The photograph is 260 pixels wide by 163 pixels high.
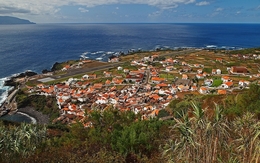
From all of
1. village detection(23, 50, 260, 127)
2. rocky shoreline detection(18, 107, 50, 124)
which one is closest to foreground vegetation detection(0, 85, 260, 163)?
village detection(23, 50, 260, 127)

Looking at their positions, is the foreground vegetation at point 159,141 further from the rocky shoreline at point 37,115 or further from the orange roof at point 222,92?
the rocky shoreline at point 37,115

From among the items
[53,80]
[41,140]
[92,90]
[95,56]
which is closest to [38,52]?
[95,56]

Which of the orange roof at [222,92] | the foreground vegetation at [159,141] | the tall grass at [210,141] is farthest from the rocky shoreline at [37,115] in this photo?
the tall grass at [210,141]

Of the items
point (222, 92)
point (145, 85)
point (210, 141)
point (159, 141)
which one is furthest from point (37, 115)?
point (210, 141)

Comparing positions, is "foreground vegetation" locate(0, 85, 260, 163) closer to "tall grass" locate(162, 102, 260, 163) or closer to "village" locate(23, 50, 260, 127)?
"tall grass" locate(162, 102, 260, 163)

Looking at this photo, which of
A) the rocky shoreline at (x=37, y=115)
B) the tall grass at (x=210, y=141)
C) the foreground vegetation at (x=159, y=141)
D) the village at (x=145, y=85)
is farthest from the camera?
the village at (x=145, y=85)

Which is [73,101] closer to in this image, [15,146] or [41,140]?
[41,140]
